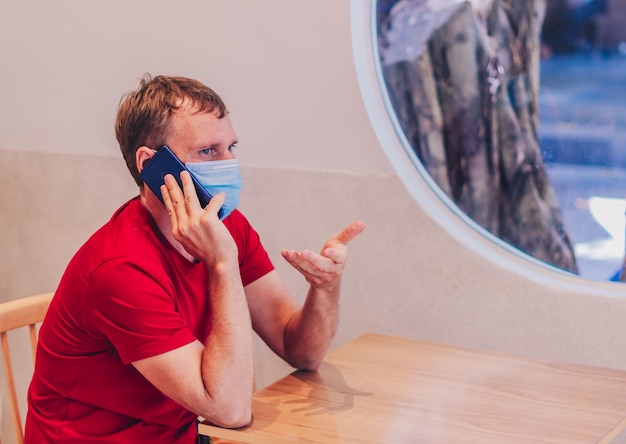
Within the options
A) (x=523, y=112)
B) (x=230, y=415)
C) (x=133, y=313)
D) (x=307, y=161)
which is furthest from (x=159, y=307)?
(x=523, y=112)

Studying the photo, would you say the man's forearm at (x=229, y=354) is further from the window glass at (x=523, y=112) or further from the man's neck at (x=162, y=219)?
the window glass at (x=523, y=112)

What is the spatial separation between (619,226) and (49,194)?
1558 mm

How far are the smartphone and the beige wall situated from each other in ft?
2.21

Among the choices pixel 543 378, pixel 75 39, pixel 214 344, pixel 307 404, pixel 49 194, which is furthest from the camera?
pixel 49 194

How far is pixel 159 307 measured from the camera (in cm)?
139

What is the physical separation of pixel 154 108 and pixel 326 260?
40 centimetres

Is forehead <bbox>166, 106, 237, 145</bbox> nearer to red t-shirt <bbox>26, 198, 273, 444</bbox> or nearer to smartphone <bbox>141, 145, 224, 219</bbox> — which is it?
smartphone <bbox>141, 145, 224, 219</bbox>

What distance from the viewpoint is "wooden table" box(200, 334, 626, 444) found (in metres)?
1.39

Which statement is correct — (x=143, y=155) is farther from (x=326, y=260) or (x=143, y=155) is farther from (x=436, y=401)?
(x=436, y=401)

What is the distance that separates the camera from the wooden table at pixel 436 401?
1393mm

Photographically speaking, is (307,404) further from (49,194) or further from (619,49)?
(49,194)

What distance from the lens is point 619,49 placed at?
1911 millimetres

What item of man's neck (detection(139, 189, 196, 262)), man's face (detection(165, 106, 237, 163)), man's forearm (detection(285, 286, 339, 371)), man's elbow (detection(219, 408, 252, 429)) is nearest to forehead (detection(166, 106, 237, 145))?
man's face (detection(165, 106, 237, 163))

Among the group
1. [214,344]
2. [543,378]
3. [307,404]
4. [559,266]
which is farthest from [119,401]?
[559,266]
